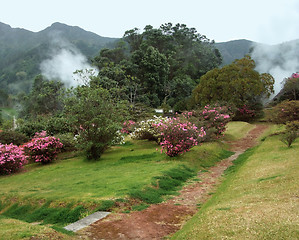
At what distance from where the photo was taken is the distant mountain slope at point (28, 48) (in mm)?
72481

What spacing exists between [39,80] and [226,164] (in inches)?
1614

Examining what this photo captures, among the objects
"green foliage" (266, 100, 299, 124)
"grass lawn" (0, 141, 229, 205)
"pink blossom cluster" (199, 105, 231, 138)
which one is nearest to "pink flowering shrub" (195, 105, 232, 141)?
"pink blossom cluster" (199, 105, 231, 138)

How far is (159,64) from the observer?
44.8 meters

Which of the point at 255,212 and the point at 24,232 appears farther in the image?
the point at 255,212

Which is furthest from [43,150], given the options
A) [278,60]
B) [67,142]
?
[278,60]

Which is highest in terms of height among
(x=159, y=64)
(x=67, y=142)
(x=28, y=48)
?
(x=28, y=48)

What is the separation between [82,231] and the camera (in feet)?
19.3

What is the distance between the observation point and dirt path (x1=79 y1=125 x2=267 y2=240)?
5.99 metres

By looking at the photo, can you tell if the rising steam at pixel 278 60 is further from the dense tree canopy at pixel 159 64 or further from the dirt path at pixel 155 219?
the dirt path at pixel 155 219

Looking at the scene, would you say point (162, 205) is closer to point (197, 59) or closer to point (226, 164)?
point (226, 164)

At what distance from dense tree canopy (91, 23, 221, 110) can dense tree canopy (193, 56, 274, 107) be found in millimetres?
9428

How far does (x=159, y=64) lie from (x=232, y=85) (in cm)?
1817

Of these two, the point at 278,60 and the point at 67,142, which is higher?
the point at 278,60

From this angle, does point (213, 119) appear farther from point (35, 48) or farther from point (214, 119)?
point (35, 48)
